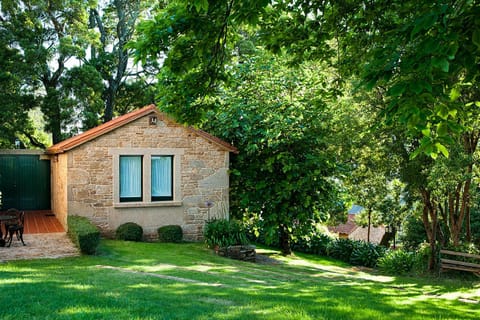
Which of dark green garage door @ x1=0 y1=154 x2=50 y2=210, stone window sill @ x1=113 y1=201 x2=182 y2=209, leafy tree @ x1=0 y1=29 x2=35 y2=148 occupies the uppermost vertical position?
leafy tree @ x1=0 y1=29 x2=35 y2=148

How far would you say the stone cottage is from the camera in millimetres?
13477

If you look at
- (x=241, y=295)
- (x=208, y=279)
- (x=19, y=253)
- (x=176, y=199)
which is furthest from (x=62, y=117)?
(x=241, y=295)

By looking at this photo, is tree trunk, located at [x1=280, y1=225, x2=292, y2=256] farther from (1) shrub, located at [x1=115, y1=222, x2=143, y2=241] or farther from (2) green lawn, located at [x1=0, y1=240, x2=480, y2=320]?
(2) green lawn, located at [x1=0, y1=240, x2=480, y2=320]

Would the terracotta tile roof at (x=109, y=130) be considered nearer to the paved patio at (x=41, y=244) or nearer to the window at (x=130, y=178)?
the window at (x=130, y=178)

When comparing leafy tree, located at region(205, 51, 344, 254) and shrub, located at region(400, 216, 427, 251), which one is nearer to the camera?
leafy tree, located at region(205, 51, 344, 254)

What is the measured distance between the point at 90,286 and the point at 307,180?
900 cm

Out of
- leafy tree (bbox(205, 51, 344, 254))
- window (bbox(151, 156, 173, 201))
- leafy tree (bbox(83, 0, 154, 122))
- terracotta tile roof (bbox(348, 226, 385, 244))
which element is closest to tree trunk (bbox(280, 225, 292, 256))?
leafy tree (bbox(205, 51, 344, 254))

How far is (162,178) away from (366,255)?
9667mm

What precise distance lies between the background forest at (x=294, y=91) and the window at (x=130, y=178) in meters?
2.16

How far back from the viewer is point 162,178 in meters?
14.7

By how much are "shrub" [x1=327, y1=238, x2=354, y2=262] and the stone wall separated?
673 centimetres

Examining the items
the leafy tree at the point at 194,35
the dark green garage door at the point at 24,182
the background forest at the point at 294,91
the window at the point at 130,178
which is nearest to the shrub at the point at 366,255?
the background forest at the point at 294,91

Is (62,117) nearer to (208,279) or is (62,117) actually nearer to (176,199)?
(176,199)

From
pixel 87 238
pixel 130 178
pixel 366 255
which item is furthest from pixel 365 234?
pixel 87 238
